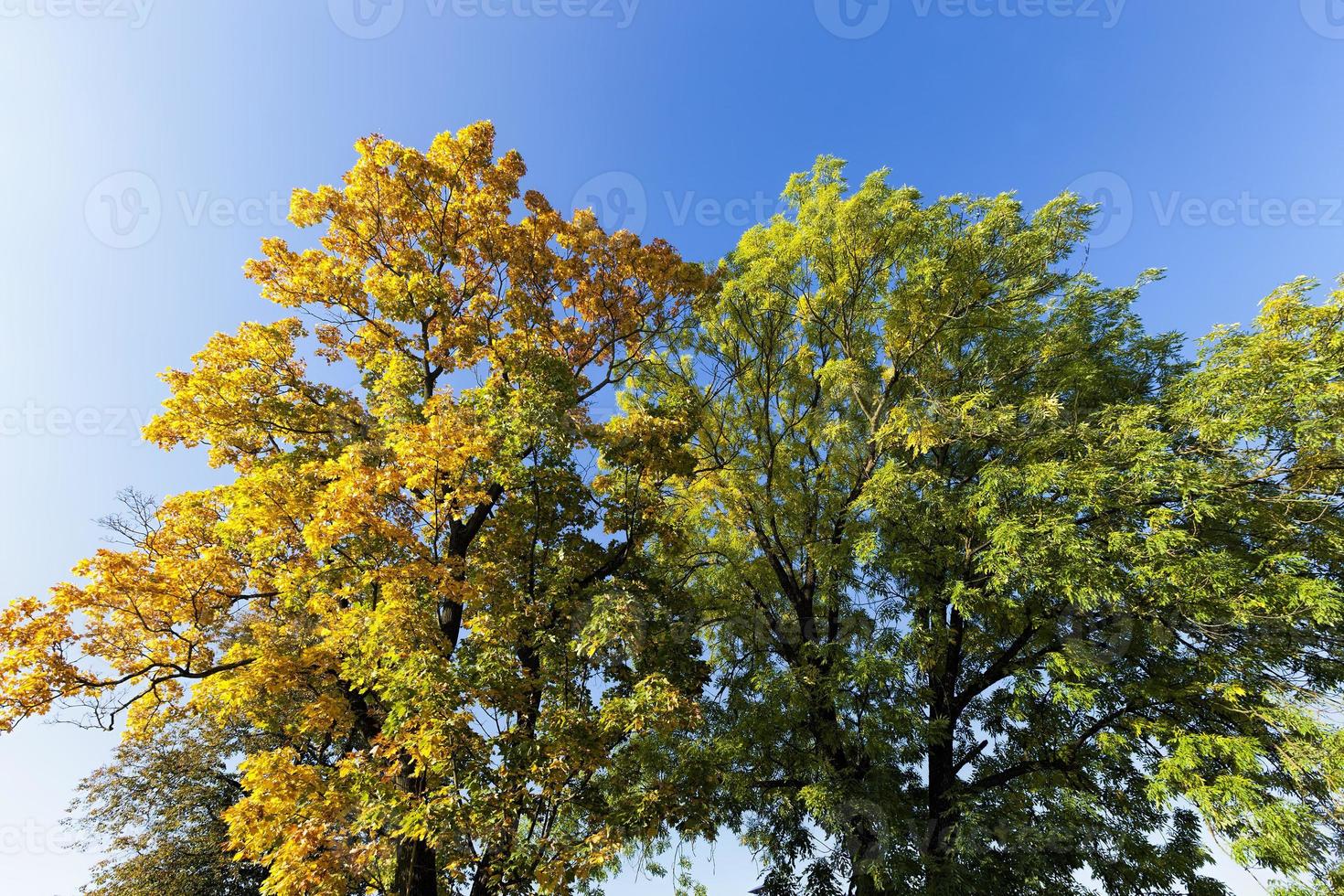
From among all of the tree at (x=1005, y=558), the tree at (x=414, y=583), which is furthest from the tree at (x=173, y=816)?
the tree at (x=1005, y=558)

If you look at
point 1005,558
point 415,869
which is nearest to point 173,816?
point 415,869

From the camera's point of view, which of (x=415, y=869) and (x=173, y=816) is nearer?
(x=415, y=869)

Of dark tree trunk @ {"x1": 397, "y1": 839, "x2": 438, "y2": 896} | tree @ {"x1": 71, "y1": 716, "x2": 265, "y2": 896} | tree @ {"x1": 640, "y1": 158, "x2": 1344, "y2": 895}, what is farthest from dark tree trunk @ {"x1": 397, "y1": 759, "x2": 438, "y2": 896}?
tree @ {"x1": 71, "y1": 716, "x2": 265, "y2": 896}

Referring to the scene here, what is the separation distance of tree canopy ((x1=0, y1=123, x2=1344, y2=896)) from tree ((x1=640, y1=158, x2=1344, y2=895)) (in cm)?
7

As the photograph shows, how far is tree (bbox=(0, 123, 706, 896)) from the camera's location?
19.8ft

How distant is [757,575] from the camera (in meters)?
11.3

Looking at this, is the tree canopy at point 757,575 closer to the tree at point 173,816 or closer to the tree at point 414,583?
the tree at point 414,583

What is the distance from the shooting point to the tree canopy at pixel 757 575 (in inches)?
250

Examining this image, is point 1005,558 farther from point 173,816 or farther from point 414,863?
point 173,816

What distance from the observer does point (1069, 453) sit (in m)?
8.23

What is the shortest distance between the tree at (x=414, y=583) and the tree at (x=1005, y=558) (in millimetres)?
2847

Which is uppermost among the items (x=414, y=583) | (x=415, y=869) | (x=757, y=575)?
(x=757, y=575)

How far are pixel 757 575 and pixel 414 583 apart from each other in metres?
6.75

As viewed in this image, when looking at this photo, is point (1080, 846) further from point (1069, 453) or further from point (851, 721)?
point (1069, 453)
